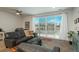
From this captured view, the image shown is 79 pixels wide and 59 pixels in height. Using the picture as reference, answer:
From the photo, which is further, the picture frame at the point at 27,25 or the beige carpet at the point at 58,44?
the picture frame at the point at 27,25

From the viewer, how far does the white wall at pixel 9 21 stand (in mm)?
1581

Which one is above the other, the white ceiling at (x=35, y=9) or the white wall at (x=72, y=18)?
the white ceiling at (x=35, y=9)

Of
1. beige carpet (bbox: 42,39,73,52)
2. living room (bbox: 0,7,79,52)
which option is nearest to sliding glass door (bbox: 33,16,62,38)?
living room (bbox: 0,7,79,52)

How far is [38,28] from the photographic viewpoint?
1685mm

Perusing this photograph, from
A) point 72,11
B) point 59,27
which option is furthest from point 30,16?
point 72,11

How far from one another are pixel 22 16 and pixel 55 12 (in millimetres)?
634

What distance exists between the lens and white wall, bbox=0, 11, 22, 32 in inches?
62.2

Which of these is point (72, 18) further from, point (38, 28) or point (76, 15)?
point (38, 28)

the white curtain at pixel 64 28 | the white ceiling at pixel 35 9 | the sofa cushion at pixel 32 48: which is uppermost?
the white ceiling at pixel 35 9

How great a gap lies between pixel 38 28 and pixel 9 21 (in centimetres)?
57

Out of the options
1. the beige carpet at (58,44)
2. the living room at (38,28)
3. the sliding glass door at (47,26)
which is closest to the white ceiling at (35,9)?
the living room at (38,28)

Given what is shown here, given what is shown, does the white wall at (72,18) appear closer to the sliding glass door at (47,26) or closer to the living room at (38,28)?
the living room at (38,28)

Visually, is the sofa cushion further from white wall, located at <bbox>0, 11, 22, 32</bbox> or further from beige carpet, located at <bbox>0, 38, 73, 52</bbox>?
white wall, located at <bbox>0, 11, 22, 32</bbox>
